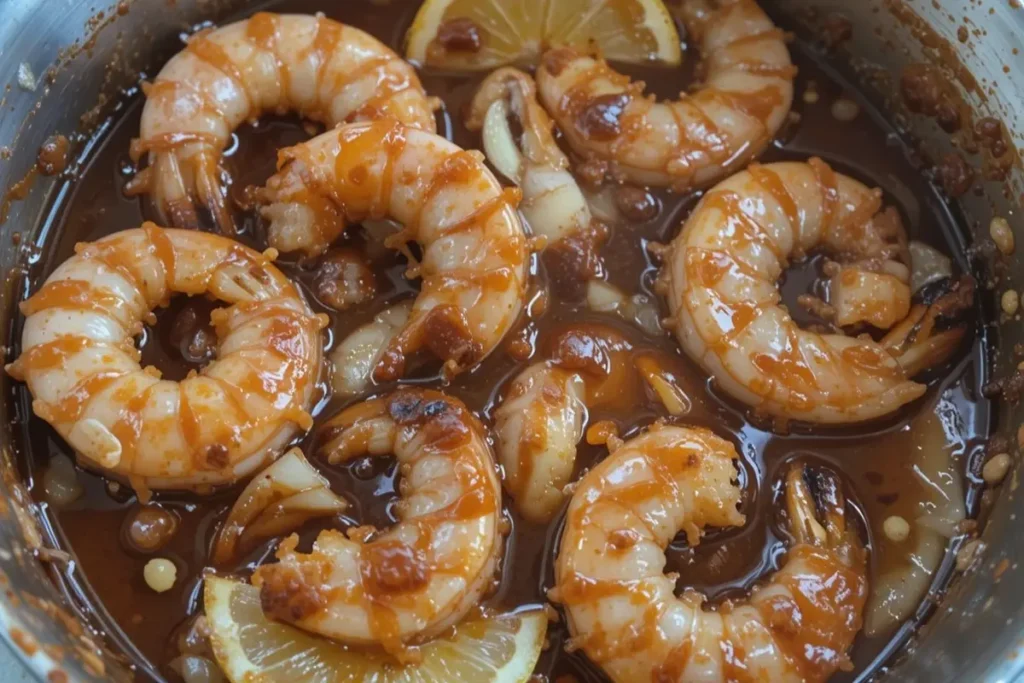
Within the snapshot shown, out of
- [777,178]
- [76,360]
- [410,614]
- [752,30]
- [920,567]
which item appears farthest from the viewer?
[752,30]

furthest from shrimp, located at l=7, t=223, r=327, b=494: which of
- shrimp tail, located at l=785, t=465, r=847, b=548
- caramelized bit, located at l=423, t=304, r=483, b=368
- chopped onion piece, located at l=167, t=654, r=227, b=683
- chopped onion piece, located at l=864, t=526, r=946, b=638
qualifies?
chopped onion piece, located at l=864, t=526, r=946, b=638

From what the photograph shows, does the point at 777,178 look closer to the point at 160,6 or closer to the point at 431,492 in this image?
the point at 431,492

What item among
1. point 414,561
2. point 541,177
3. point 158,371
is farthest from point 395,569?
point 541,177

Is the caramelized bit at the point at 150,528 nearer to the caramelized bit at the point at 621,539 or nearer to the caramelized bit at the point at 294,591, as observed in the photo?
the caramelized bit at the point at 294,591

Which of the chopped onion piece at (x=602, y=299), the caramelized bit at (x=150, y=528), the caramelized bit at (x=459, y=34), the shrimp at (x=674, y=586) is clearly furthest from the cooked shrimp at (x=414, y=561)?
the caramelized bit at (x=459, y=34)

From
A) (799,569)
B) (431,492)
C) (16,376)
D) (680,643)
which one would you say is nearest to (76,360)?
(16,376)

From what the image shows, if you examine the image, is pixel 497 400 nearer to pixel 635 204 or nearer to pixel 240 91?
pixel 635 204
